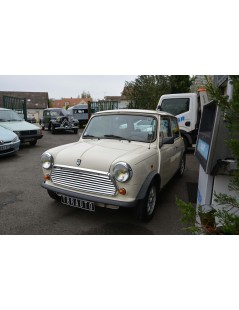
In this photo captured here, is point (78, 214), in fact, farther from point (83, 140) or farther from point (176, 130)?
point (176, 130)

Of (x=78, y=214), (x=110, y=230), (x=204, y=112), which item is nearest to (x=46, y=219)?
(x=78, y=214)

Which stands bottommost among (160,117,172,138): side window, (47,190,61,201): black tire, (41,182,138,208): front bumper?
(47,190,61,201): black tire

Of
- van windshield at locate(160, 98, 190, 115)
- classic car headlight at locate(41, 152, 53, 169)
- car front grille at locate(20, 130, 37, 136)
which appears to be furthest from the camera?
car front grille at locate(20, 130, 37, 136)

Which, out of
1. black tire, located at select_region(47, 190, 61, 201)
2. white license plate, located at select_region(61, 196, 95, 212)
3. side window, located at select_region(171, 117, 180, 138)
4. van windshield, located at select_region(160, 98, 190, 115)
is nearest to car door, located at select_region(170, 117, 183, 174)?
side window, located at select_region(171, 117, 180, 138)

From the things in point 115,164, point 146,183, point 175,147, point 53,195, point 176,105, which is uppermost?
point 176,105

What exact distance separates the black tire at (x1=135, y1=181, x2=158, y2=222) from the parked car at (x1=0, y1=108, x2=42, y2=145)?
724cm

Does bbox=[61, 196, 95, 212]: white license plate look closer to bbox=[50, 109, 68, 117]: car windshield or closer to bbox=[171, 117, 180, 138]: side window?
bbox=[171, 117, 180, 138]: side window

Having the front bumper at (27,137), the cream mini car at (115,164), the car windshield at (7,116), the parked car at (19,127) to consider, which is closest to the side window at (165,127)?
the cream mini car at (115,164)

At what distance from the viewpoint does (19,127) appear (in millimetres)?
9438

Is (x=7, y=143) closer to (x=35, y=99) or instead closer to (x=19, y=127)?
(x=19, y=127)

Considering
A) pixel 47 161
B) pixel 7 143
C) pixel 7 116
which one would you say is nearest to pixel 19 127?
pixel 7 116

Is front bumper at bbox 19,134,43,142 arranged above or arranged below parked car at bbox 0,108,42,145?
below

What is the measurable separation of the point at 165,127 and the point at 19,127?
23.1 ft

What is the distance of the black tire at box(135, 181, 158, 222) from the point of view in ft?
10.5
